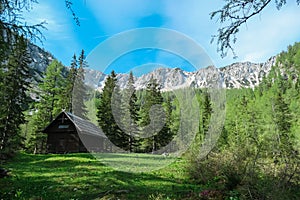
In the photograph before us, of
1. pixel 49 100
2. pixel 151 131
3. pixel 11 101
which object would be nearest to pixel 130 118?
pixel 151 131

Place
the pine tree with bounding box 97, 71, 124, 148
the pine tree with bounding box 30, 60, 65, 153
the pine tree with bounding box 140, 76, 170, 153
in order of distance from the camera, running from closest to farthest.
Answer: the pine tree with bounding box 97, 71, 124, 148, the pine tree with bounding box 140, 76, 170, 153, the pine tree with bounding box 30, 60, 65, 153

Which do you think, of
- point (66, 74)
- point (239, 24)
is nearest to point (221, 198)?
point (239, 24)

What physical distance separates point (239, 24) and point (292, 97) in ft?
264

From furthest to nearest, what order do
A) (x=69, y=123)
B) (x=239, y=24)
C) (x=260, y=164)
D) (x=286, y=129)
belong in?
(x=286, y=129) → (x=69, y=123) → (x=260, y=164) → (x=239, y=24)

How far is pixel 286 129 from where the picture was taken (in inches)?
1687

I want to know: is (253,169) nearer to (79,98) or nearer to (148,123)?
(148,123)

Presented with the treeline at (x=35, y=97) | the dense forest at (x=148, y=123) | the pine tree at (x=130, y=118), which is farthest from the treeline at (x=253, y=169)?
the pine tree at (x=130, y=118)

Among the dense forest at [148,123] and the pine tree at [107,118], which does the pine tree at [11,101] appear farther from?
the pine tree at [107,118]

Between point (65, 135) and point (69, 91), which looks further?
point (69, 91)

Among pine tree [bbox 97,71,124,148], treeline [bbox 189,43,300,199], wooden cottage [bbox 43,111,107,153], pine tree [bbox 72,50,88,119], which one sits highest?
pine tree [bbox 72,50,88,119]

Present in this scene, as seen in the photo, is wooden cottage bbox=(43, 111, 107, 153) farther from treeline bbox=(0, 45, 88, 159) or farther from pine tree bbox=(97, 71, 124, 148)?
pine tree bbox=(97, 71, 124, 148)

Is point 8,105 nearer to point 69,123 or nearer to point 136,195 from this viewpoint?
point 69,123

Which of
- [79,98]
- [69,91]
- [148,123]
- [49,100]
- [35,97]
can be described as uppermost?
[69,91]

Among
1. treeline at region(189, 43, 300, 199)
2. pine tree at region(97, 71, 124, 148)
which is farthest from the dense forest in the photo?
pine tree at region(97, 71, 124, 148)
